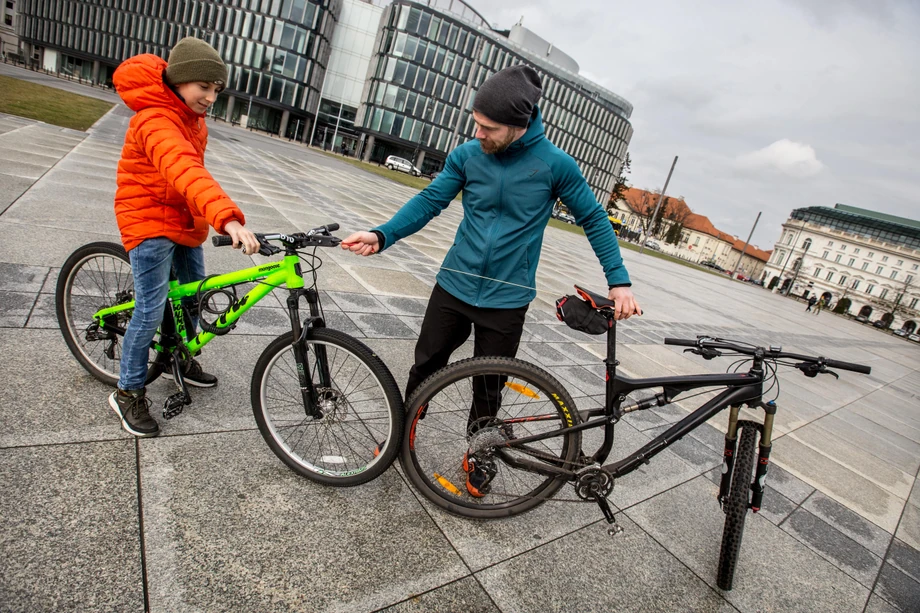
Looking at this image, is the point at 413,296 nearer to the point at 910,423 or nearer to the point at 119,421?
the point at 119,421

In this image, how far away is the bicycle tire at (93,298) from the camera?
287 centimetres

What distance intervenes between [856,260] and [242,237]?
115 m

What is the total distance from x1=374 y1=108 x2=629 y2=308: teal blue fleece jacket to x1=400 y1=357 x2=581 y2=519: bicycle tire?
1.23 feet

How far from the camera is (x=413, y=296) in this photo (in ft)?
21.4

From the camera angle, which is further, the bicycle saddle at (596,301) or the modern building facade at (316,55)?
the modern building facade at (316,55)

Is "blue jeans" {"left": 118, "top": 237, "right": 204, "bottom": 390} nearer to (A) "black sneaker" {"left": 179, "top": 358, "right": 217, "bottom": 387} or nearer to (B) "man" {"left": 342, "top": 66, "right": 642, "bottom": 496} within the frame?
(A) "black sneaker" {"left": 179, "top": 358, "right": 217, "bottom": 387}

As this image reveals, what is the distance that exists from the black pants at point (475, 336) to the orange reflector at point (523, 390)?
0.18 ft

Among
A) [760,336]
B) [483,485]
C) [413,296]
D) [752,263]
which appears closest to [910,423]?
[760,336]

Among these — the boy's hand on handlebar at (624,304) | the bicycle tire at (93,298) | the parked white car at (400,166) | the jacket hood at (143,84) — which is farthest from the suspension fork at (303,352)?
the parked white car at (400,166)

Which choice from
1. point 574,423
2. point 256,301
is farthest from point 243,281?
point 574,423

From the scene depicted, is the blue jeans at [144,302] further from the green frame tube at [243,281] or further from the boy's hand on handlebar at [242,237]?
Result: the boy's hand on handlebar at [242,237]

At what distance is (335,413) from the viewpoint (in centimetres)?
259

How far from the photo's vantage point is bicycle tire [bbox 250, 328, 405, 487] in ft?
7.70

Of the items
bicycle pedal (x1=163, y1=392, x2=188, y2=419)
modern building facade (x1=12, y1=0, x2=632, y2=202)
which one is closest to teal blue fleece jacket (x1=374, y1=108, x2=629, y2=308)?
bicycle pedal (x1=163, y1=392, x2=188, y2=419)
